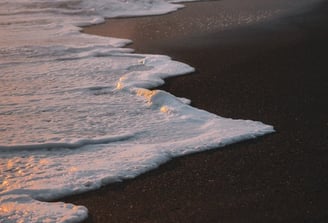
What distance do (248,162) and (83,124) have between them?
6.49 feet

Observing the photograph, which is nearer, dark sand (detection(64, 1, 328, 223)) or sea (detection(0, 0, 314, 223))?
dark sand (detection(64, 1, 328, 223))

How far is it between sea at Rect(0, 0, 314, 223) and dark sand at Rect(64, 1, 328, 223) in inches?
8.1

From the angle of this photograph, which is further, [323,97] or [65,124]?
[323,97]

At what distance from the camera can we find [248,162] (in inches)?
182

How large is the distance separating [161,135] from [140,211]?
1.60 m

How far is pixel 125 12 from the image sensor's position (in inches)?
590

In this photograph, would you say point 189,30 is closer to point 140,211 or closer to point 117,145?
point 117,145

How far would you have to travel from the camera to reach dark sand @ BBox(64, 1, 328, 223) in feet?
12.6

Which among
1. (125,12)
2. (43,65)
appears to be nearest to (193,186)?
(43,65)

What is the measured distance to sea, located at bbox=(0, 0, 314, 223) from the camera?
4.28 m

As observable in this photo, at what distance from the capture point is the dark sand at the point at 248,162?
12.6 ft

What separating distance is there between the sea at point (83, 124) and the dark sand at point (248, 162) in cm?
21

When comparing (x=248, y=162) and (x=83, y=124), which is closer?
(x=248, y=162)

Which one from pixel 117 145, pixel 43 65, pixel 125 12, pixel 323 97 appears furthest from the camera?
pixel 125 12
